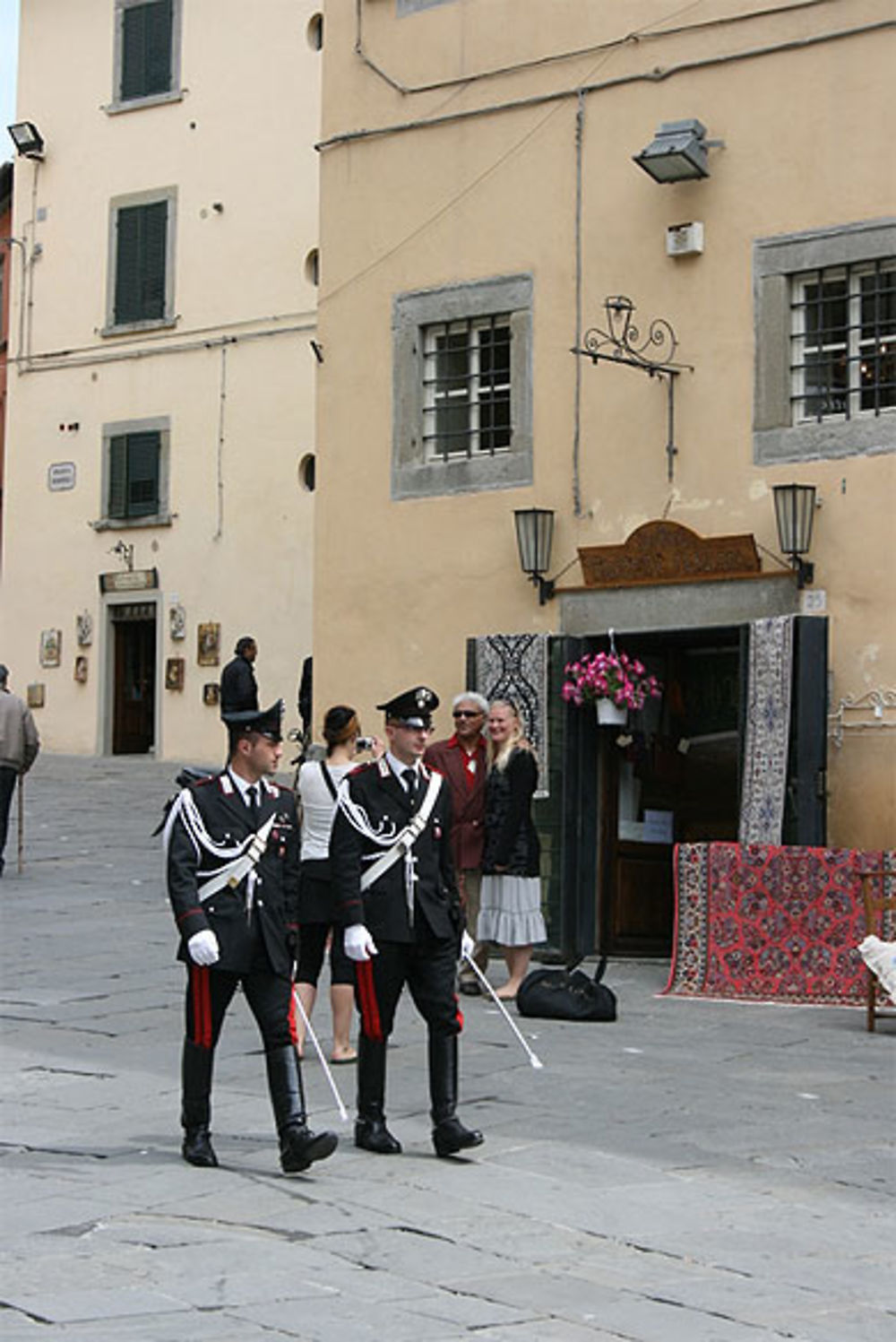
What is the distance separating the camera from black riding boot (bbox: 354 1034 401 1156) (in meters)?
8.36

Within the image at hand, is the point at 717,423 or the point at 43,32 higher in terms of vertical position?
the point at 43,32

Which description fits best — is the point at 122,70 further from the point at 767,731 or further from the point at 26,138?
the point at 767,731

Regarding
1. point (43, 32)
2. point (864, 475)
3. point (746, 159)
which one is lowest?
point (864, 475)

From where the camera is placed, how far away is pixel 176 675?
29.8m

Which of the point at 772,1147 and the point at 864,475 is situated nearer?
the point at 772,1147

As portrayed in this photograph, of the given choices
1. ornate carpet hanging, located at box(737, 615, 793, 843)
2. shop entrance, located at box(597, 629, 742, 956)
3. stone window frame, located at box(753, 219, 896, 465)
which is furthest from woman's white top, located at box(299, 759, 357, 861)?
stone window frame, located at box(753, 219, 896, 465)

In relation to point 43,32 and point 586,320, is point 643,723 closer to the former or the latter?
point 586,320

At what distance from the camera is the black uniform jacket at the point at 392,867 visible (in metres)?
8.52

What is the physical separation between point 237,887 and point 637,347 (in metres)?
7.87

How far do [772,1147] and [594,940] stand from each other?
21.5ft

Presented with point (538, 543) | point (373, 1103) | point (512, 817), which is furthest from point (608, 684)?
point (373, 1103)

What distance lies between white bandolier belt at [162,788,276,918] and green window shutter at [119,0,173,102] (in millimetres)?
23960

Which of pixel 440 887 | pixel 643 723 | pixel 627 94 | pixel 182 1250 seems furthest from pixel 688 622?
pixel 182 1250

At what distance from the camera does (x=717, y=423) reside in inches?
579
